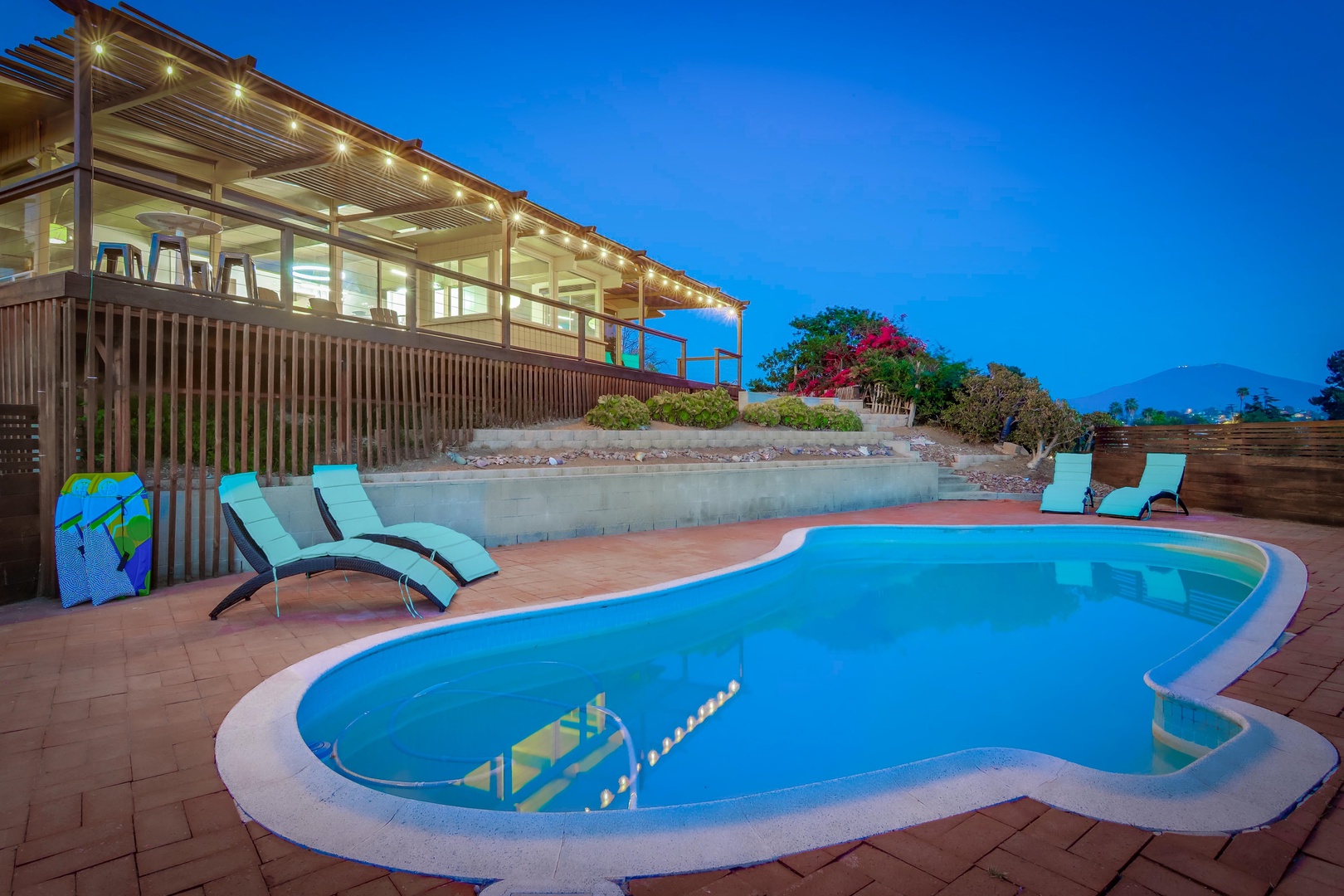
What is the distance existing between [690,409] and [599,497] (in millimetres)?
3829

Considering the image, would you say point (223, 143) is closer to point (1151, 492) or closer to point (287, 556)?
point (287, 556)

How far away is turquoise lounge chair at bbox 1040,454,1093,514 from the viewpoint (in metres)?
10.1

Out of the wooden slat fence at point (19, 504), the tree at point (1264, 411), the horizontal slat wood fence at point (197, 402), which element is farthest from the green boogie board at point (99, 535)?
the tree at point (1264, 411)

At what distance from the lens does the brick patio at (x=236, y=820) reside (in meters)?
1.62

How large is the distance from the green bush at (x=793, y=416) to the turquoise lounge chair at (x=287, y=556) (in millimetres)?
8773

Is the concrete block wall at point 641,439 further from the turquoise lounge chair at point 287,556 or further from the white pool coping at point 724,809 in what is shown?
the white pool coping at point 724,809

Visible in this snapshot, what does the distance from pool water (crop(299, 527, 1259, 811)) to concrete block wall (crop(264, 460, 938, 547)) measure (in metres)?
2.64

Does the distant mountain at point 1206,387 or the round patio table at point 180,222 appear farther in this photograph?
the distant mountain at point 1206,387

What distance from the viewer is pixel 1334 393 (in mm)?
25594

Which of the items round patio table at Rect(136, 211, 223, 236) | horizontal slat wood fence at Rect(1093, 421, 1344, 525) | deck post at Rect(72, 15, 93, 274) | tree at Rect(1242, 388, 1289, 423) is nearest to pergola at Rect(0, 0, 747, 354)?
deck post at Rect(72, 15, 93, 274)

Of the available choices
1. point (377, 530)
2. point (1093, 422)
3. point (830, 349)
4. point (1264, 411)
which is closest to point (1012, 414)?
point (1093, 422)

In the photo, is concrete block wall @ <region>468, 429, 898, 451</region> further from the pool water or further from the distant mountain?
Answer: the distant mountain

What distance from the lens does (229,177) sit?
9.65 m

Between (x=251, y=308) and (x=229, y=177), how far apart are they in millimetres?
5441
